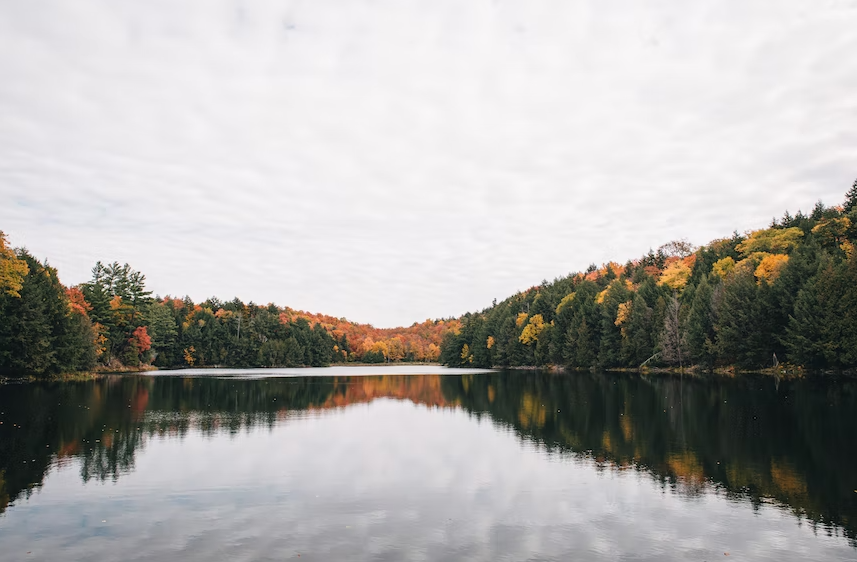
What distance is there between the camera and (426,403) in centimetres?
4706


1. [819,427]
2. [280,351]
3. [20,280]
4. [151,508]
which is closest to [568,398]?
[819,427]

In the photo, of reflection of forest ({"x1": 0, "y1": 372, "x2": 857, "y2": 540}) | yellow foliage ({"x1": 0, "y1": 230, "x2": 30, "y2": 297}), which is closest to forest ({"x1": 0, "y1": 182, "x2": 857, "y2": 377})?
yellow foliage ({"x1": 0, "y1": 230, "x2": 30, "y2": 297})

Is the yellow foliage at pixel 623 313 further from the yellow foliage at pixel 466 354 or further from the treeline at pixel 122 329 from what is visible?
the treeline at pixel 122 329

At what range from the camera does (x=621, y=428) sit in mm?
30031

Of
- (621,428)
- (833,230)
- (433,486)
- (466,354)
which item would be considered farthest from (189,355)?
(433,486)

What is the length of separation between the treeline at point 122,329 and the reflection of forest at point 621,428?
11630 millimetres

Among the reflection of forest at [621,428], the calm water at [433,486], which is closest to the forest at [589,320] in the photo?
the reflection of forest at [621,428]

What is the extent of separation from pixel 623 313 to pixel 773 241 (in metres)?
25.0

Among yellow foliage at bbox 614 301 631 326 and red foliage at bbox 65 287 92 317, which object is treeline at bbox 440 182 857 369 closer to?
yellow foliage at bbox 614 301 631 326

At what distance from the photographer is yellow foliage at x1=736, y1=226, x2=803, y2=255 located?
86.2m

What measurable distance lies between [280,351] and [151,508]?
146 meters

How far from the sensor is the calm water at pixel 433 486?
1304cm

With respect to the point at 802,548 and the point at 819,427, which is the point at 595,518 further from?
the point at 819,427

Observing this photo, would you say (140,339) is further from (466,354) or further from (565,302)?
(466,354)
